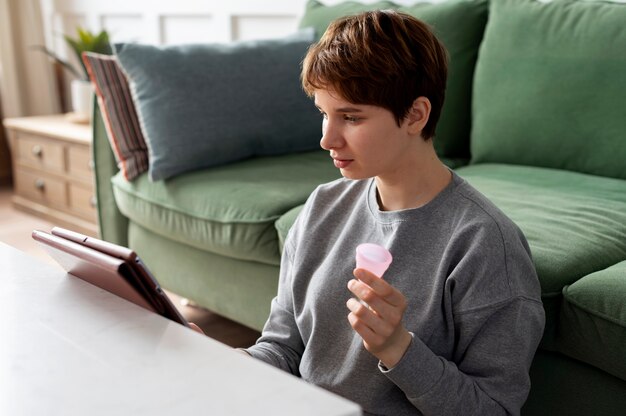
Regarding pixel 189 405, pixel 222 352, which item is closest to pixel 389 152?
pixel 222 352

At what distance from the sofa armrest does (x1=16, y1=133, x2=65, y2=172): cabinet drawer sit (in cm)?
90

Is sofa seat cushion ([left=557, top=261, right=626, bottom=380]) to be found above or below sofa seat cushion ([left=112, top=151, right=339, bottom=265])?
above

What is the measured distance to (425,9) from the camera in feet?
7.41

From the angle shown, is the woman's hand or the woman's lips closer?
the woman's hand

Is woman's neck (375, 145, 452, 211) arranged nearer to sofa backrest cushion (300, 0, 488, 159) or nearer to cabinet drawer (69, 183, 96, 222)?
sofa backrest cushion (300, 0, 488, 159)

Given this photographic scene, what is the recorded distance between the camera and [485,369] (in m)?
1.12

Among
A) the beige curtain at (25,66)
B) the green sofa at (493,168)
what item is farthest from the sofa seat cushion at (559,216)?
the beige curtain at (25,66)

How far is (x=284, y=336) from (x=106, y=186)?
1295 mm

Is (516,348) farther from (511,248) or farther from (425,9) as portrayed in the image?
(425,9)

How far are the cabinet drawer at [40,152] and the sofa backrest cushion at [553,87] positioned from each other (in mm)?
1828

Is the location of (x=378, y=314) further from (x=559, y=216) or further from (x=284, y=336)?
(x=559, y=216)

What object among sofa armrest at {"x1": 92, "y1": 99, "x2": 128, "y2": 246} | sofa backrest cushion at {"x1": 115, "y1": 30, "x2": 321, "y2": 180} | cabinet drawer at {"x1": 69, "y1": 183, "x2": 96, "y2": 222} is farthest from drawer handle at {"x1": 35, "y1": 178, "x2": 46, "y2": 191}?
sofa backrest cushion at {"x1": 115, "y1": 30, "x2": 321, "y2": 180}

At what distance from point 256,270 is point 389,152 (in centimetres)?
86

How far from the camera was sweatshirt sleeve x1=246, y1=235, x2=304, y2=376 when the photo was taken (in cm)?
129
